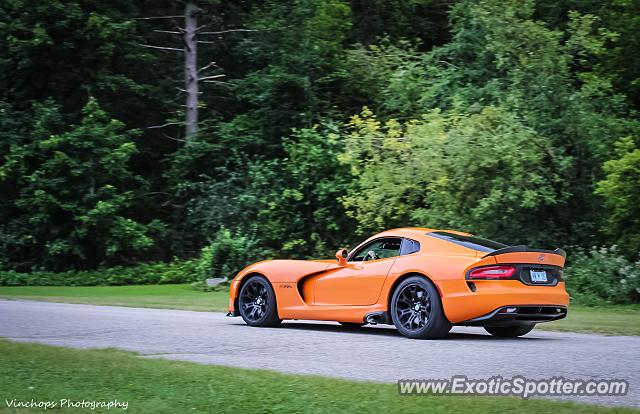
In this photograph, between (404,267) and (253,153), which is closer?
(404,267)

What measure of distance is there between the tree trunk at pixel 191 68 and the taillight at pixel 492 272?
1009 inches

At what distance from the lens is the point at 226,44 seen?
3922 centimetres

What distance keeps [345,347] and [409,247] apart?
1992mm

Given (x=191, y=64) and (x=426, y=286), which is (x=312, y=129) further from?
(x=426, y=286)

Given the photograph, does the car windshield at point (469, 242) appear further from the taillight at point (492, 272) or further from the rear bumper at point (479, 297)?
the rear bumper at point (479, 297)

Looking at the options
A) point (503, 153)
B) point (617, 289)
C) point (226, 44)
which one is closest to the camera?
point (617, 289)

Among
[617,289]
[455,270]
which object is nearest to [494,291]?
[455,270]

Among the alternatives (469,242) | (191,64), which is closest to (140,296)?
(469,242)

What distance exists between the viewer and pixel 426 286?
1123cm

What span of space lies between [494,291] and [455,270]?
518 millimetres

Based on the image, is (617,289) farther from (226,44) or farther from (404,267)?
(226,44)

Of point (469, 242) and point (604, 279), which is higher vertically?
point (469, 242)

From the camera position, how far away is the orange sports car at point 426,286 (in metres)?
11.0

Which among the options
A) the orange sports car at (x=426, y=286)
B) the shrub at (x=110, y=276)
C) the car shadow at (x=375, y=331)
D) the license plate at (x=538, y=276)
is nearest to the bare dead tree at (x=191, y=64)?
the shrub at (x=110, y=276)
